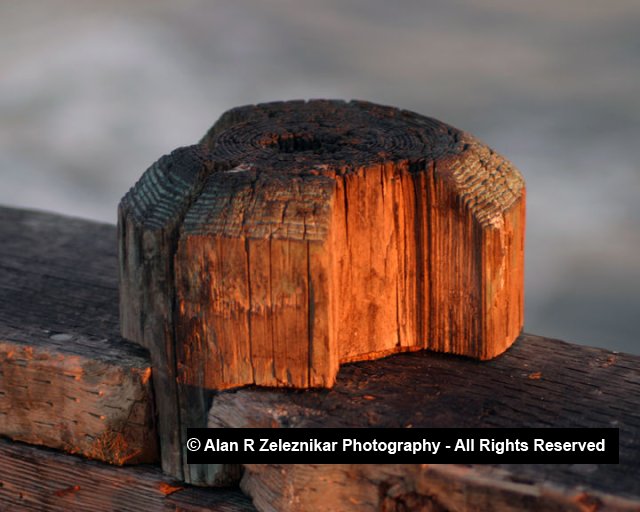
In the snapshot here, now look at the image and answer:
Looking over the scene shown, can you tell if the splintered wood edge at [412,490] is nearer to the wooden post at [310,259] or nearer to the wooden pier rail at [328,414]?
the wooden pier rail at [328,414]

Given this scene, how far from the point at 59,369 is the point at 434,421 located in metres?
1.18

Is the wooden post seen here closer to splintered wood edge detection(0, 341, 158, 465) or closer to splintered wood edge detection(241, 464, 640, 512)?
splintered wood edge detection(0, 341, 158, 465)

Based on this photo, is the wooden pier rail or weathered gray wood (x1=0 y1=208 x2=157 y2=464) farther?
weathered gray wood (x1=0 y1=208 x2=157 y2=464)

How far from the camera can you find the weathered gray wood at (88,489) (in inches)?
135

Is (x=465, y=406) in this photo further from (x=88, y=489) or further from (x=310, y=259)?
(x=88, y=489)

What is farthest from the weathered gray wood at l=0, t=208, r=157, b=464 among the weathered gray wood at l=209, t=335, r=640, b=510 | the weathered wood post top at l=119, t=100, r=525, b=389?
the weathered gray wood at l=209, t=335, r=640, b=510

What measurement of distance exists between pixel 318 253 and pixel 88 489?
1.09 m

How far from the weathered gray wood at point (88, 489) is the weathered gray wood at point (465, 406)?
0.60ft

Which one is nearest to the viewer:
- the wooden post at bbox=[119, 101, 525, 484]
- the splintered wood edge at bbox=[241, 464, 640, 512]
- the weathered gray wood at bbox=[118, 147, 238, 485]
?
the splintered wood edge at bbox=[241, 464, 640, 512]

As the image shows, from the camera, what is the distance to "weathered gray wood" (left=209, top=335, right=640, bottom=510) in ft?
9.66

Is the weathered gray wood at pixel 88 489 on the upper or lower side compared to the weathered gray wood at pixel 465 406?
lower

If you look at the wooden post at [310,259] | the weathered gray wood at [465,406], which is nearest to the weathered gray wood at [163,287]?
the wooden post at [310,259]

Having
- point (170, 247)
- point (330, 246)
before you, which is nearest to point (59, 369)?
point (170, 247)

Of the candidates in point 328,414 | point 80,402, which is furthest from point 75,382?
point 328,414
